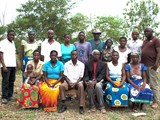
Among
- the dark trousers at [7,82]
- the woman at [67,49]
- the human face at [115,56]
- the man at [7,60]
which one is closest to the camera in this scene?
the human face at [115,56]

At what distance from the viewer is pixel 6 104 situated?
6977 mm

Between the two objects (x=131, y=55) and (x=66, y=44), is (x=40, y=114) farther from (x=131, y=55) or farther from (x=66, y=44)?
(x=131, y=55)

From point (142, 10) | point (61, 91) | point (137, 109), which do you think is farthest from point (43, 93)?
point (142, 10)

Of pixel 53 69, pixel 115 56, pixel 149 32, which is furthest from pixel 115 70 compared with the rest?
pixel 53 69

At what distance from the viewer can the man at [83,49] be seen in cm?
711

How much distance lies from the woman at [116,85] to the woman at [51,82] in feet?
4.27

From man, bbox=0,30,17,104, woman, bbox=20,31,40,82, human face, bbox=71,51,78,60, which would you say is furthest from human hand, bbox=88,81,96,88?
man, bbox=0,30,17,104

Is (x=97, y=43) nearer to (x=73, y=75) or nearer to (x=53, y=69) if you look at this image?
(x=73, y=75)

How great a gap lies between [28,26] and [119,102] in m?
17.8

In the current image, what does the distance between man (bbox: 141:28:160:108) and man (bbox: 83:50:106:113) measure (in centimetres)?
121

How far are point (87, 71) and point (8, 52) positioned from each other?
2.28m

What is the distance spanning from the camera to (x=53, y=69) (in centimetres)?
666

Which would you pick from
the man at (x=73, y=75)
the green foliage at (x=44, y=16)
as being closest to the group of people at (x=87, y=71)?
the man at (x=73, y=75)

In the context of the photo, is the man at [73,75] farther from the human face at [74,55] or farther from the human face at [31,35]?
the human face at [31,35]
